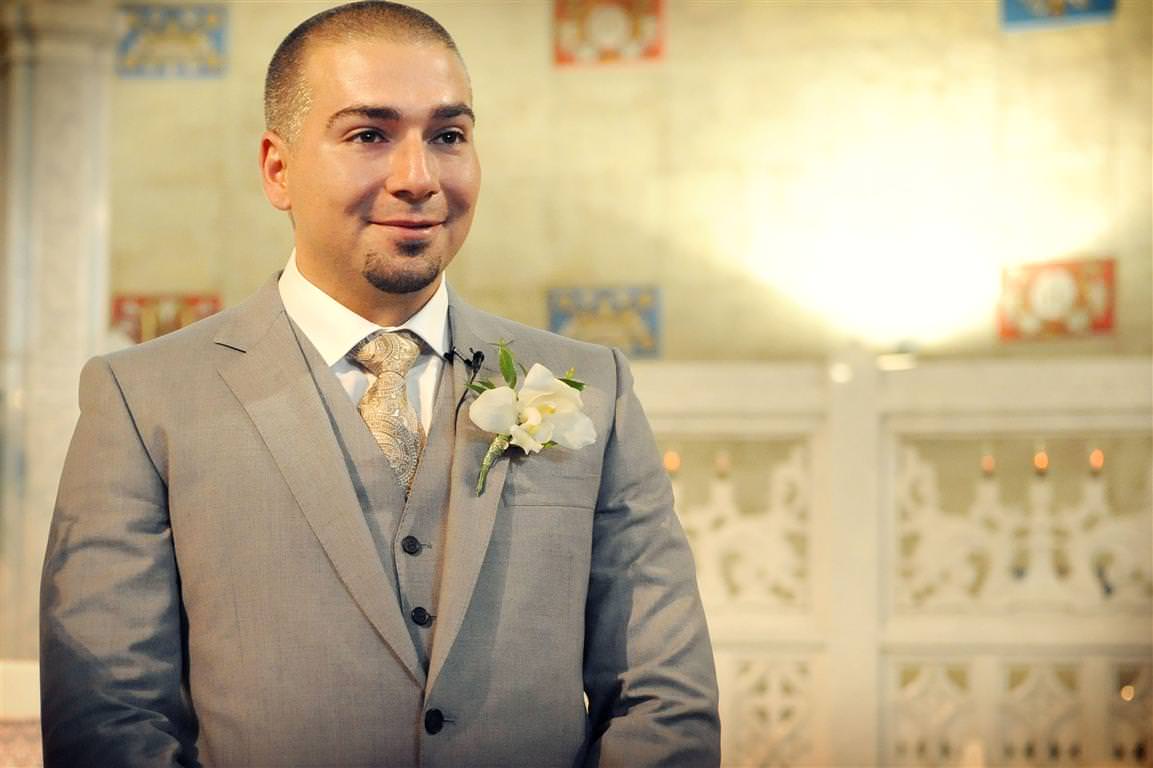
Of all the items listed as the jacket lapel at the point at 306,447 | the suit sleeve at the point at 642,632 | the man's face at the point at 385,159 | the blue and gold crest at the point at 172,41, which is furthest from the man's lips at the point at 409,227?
the blue and gold crest at the point at 172,41

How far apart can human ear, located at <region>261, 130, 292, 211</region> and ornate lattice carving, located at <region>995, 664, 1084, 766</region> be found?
2736mm

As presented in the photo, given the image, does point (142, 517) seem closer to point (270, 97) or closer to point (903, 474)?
point (270, 97)

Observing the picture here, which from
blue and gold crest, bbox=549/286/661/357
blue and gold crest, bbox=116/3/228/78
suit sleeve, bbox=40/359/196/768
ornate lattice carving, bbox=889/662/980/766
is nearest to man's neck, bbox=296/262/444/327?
suit sleeve, bbox=40/359/196/768

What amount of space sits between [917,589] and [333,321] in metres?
2.57

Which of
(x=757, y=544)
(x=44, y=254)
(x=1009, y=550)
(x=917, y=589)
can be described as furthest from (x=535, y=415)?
(x=44, y=254)

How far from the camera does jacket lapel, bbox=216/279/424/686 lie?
1.59 m

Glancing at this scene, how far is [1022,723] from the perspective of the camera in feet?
12.6

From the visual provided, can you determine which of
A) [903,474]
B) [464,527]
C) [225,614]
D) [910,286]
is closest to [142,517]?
[225,614]

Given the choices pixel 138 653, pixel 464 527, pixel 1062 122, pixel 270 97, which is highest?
pixel 1062 122

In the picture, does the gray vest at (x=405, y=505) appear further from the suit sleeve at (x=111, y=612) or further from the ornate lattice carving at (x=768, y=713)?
the ornate lattice carving at (x=768, y=713)

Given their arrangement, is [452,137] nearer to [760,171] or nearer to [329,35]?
[329,35]

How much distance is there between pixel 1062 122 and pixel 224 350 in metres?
4.53

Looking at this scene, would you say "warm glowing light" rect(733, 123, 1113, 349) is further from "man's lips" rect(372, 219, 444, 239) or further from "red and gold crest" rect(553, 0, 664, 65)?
"man's lips" rect(372, 219, 444, 239)

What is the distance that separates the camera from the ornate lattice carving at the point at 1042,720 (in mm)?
3801
